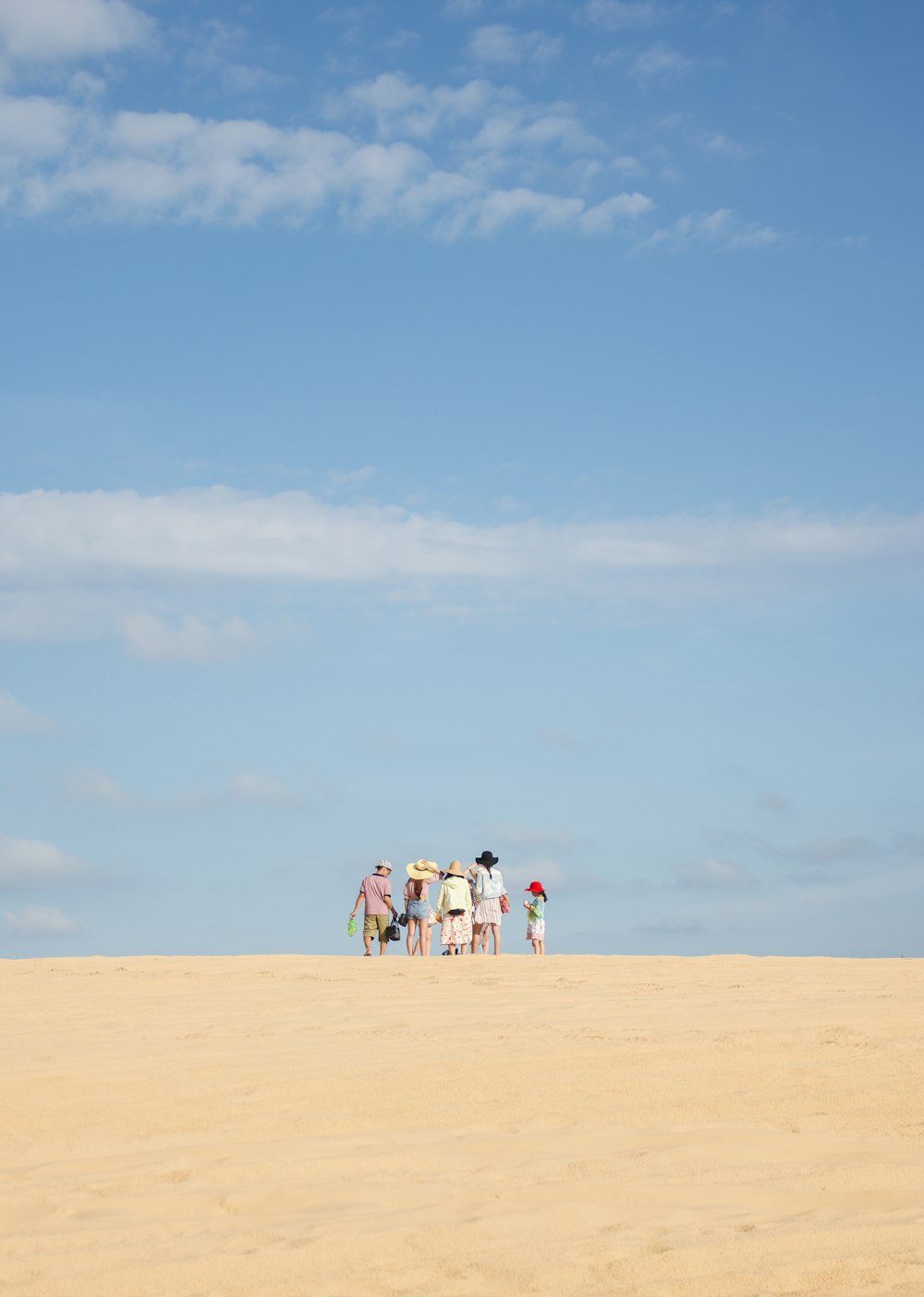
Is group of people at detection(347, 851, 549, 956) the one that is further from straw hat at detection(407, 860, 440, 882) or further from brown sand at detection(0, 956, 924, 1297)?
brown sand at detection(0, 956, 924, 1297)

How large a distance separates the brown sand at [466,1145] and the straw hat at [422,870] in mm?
7793

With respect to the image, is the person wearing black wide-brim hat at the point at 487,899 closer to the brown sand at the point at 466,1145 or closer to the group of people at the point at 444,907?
the group of people at the point at 444,907

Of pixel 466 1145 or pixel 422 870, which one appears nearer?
pixel 466 1145

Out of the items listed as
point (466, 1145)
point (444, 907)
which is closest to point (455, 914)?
point (444, 907)

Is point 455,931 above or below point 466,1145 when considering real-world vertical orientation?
above

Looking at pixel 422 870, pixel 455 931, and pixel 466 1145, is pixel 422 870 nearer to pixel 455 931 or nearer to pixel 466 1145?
pixel 455 931

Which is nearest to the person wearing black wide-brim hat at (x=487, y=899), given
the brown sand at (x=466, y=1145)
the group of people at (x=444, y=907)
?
the group of people at (x=444, y=907)

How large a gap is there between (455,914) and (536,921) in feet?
6.62

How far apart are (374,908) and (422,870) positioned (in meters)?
0.87

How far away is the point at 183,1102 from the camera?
21.4ft

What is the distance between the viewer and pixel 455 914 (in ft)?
58.4

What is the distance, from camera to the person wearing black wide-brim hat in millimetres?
18219

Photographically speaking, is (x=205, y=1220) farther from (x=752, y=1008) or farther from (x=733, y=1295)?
(x=752, y=1008)

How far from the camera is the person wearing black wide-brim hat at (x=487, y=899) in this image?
18.2m
